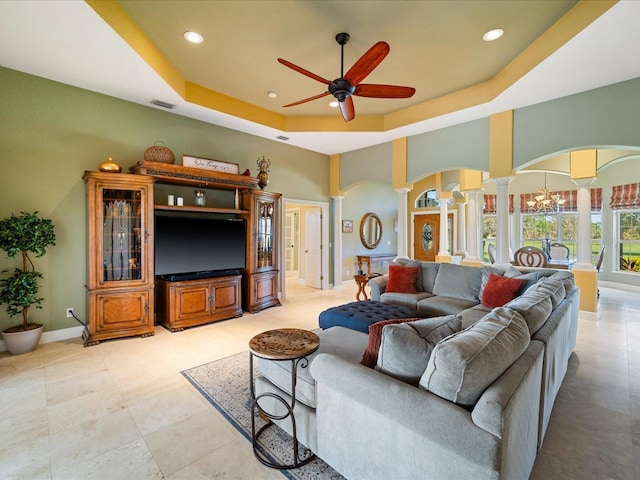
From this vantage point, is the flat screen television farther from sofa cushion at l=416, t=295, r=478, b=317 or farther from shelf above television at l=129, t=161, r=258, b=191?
sofa cushion at l=416, t=295, r=478, b=317

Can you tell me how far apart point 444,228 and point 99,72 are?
285 inches

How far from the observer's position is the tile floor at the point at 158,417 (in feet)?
5.97

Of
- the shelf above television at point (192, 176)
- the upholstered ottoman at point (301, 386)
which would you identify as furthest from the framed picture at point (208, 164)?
the upholstered ottoman at point (301, 386)

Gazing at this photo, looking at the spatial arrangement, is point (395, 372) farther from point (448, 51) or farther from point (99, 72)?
point (99, 72)

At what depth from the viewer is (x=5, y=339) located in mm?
3352

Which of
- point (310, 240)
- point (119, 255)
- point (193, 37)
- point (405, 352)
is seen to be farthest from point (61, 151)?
point (310, 240)

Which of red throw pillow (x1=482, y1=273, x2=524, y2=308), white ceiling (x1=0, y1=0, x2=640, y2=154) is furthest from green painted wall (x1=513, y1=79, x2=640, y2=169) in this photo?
red throw pillow (x1=482, y1=273, x2=524, y2=308)

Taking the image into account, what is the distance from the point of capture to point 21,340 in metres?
3.39

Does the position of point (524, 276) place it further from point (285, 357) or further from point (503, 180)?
point (285, 357)

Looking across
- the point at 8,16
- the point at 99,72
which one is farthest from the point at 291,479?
the point at 99,72

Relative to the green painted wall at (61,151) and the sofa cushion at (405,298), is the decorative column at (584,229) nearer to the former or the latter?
the sofa cushion at (405,298)

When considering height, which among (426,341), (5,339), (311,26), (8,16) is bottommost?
(5,339)

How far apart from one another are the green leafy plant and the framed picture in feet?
5.98

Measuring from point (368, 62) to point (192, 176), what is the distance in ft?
9.80
